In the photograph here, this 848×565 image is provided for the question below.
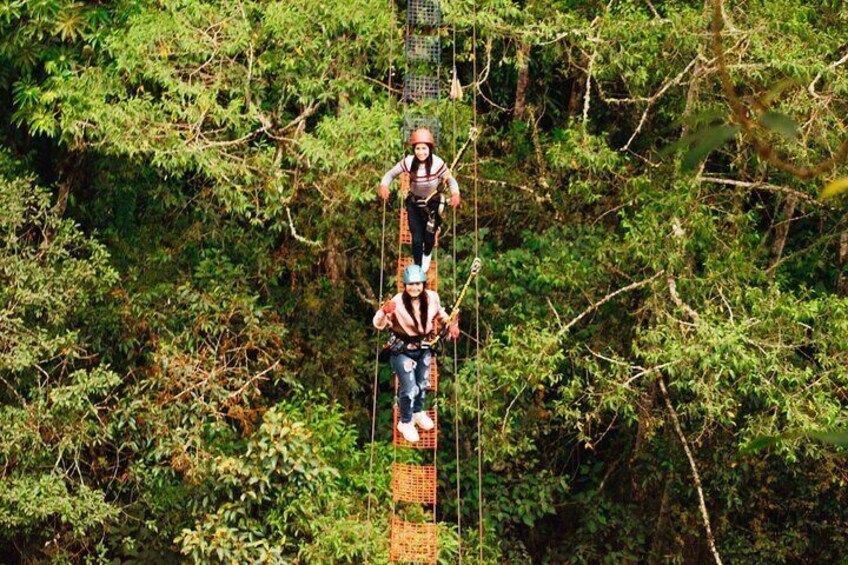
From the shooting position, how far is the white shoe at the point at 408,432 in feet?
24.4

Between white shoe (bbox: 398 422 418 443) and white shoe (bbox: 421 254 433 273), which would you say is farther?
white shoe (bbox: 421 254 433 273)

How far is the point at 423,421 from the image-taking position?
749 cm

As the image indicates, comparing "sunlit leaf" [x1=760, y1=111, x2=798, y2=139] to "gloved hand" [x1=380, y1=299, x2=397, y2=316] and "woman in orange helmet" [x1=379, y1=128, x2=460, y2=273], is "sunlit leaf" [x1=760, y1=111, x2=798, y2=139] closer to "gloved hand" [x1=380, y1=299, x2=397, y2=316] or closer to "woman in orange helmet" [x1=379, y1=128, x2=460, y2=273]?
"gloved hand" [x1=380, y1=299, x2=397, y2=316]

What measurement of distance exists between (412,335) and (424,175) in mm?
782

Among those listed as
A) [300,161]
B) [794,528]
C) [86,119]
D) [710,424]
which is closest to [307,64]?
[300,161]

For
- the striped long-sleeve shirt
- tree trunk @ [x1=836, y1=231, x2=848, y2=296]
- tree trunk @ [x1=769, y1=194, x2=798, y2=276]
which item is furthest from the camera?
tree trunk @ [x1=836, y1=231, x2=848, y2=296]

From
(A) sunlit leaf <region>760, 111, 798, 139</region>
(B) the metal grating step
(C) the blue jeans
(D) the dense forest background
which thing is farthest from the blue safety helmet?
(A) sunlit leaf <region>760, 111, 798, 139</region>

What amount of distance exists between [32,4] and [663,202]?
3553 mm

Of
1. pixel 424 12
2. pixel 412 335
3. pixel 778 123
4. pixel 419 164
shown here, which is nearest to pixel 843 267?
pixel 424 12

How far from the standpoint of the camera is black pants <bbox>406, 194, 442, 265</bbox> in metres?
7.52

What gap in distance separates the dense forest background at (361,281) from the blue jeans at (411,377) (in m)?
1.02

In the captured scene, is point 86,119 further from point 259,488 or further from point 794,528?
point 794,528

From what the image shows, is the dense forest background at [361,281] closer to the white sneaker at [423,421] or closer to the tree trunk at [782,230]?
the tree trunk at [782,230]

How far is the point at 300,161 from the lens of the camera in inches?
334
